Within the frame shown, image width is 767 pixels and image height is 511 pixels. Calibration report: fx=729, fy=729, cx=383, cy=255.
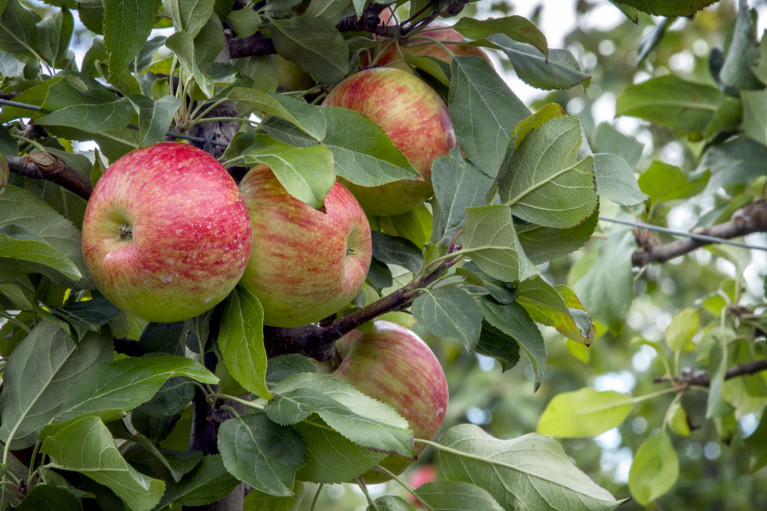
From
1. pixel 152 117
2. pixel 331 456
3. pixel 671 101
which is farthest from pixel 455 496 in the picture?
pixel 671 101

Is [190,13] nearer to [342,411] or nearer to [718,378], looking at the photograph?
[342,411]

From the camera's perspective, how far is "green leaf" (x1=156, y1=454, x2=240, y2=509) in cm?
69

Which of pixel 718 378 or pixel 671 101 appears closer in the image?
pixel 718 378

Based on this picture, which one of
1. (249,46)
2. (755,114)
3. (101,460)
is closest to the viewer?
(101,460)

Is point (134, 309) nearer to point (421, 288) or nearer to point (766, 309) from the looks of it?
point (421, 288)

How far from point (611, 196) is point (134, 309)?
473 millimetres

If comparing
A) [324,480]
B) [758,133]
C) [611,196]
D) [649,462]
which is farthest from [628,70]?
[324,480]

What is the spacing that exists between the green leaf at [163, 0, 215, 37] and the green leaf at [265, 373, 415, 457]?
37 centimetres

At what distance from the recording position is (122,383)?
2.12ft

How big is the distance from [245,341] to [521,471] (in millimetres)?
337

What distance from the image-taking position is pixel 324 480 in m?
0.69

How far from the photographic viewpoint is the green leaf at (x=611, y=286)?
1437mm

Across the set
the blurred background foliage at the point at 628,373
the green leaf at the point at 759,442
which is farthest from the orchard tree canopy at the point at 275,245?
the blurred background foliage at the point at 628,373

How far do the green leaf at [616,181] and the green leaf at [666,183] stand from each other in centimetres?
86
